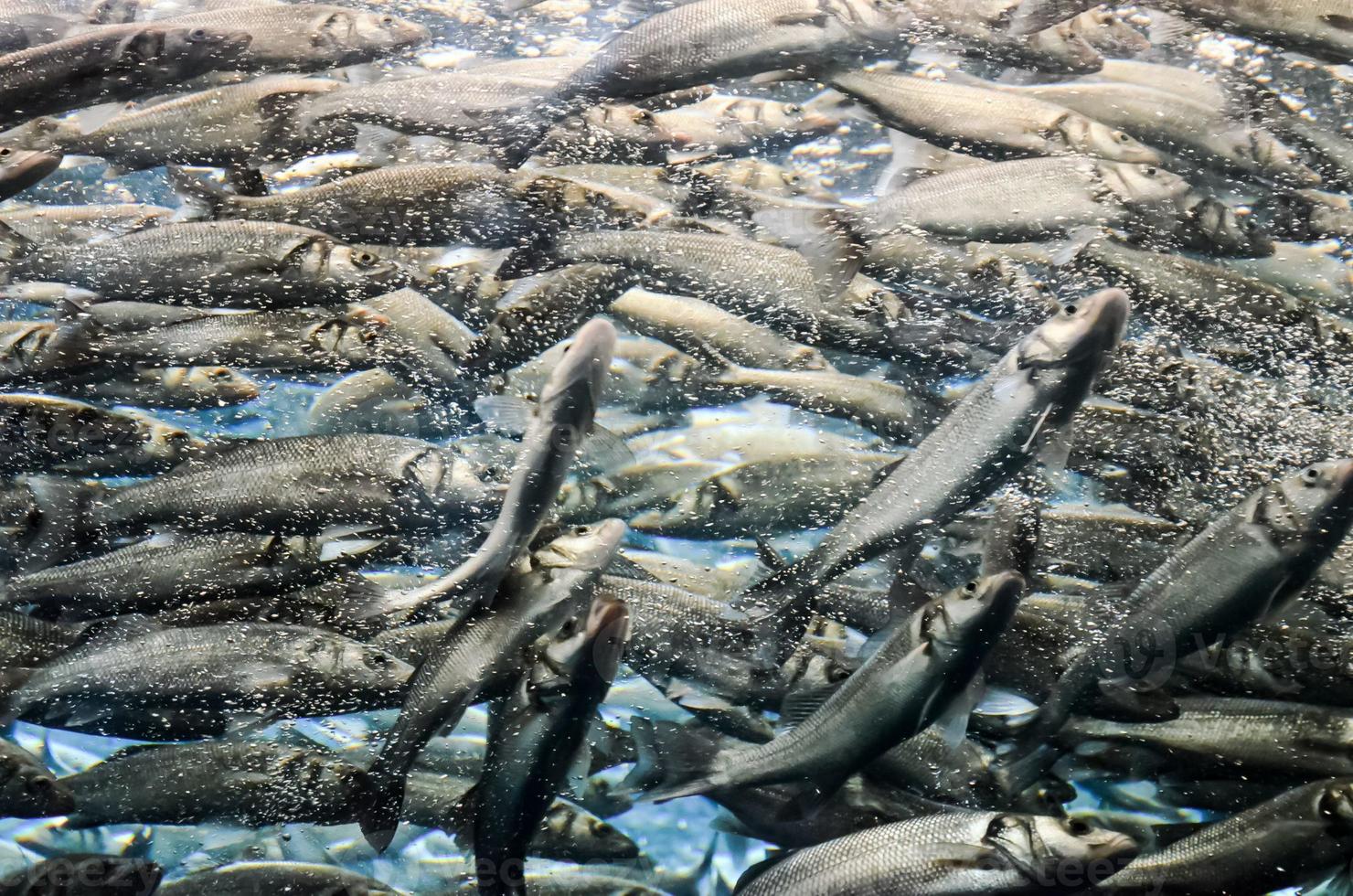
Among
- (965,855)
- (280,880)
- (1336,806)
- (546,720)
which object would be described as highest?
(546,720)

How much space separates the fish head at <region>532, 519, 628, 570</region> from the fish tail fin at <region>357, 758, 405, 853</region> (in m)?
0.82

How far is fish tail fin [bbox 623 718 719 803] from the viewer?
2.42 metres

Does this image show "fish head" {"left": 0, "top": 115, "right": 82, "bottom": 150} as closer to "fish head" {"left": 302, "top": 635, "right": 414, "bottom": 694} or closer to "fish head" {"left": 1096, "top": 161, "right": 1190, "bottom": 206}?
"fish head" {"left": 302, "top": 635, "right": 414, "bottom": 694}

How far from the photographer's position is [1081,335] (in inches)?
76.7

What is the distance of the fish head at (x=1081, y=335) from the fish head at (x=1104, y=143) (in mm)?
415

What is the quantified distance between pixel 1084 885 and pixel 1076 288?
1.60 meters

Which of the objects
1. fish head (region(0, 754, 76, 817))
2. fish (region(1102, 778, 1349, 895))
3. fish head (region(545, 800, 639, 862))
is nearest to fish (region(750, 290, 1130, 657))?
fish (region(1102, 778, 1349, 895))

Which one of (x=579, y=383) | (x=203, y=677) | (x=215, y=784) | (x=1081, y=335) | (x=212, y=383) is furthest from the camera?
(x=215, y=784)

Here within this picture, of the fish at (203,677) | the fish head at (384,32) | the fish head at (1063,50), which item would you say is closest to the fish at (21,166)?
the fish head at (384,32)

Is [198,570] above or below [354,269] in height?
below

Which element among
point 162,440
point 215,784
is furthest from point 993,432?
point 215,784

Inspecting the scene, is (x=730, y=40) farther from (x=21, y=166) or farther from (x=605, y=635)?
(x=21, y=166)

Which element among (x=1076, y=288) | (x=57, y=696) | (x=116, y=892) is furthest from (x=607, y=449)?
(x=116, y=892)

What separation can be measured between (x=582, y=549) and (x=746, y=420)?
2.09ft
